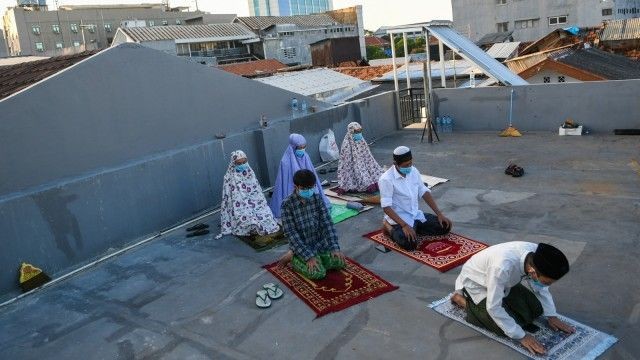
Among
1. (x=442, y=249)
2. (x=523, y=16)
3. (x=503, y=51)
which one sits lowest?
(x=442, y=249)

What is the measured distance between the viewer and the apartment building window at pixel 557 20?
1580 inches

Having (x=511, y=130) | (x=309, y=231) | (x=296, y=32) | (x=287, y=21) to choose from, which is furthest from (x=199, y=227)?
(x=287, y=21)

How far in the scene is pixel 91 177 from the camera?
6988mm

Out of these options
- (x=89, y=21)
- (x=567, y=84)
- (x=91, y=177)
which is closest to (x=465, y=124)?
(x=567, y=84)

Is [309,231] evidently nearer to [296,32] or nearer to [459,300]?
[459,300]

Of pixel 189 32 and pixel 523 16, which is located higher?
pixel 189 32

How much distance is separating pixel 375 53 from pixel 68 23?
3125 centimetres

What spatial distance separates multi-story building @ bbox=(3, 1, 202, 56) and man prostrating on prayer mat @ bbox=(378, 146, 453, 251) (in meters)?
46.8

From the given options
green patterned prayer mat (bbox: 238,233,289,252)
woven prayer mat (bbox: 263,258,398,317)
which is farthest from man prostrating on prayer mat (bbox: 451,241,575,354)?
green patterned prayer mat (bbox: 238,233,289,252)

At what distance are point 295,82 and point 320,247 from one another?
1091 centimetres

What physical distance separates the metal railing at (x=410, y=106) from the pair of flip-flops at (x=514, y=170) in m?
5.57

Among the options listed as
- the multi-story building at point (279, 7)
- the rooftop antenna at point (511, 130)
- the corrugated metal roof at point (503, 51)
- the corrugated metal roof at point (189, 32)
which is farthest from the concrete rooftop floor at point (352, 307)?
the multi-story building at point (279, 7)

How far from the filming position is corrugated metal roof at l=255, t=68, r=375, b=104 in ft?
50.0

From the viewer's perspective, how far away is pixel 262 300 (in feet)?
17.3
